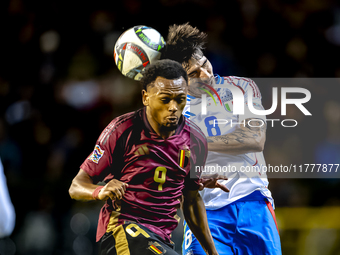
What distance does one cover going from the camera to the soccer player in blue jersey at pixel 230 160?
2703 millimetres

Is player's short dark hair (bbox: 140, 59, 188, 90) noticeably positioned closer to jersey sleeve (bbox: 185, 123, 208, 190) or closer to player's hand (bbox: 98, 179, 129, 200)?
jersey sleeve (bbox: 185, 123, 208, 190)

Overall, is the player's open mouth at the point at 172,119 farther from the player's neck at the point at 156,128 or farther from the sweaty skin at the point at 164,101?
the player's neck at the point at 156,128

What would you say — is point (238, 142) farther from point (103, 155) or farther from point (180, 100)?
point (103, 155)

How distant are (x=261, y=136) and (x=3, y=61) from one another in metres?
3.48

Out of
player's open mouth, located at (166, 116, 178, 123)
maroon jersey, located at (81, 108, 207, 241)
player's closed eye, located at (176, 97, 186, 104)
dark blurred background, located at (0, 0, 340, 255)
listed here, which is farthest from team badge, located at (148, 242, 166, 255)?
dark blurred background, located at (0, 0, 340, 255)

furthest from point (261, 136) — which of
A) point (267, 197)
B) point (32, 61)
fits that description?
point (32, 61)

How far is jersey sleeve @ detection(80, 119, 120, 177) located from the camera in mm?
2193

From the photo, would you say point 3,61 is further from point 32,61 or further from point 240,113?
point 240,113

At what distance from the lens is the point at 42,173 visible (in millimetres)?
4129

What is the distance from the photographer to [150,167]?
90.7 inches

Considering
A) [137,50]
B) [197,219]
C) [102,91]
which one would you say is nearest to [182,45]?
[137,50]

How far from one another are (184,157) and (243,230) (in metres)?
0.78

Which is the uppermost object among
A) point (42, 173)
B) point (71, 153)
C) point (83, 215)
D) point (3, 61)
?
point (3, 61)

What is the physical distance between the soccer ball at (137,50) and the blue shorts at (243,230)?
1.22m
